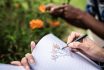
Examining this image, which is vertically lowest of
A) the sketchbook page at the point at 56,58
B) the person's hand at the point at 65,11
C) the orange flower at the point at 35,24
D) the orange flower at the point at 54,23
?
the sketchbook page at the point at 56,58

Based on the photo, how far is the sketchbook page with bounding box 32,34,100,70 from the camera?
66.4 inches

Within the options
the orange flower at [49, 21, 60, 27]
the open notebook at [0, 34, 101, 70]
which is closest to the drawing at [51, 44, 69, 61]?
the open notebook at [0, 34, 101, 70]

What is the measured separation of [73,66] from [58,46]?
0.34ft

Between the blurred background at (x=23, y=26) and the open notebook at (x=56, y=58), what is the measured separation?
0.81 m

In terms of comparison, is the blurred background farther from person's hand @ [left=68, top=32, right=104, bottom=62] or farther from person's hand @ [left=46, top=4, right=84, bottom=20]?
person's hand @ [left=68, top=32, right=104, bottom=62]

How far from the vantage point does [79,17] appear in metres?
2.94

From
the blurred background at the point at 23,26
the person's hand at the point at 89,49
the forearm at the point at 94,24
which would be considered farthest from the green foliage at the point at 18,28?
the person's hand at the point at 89,49

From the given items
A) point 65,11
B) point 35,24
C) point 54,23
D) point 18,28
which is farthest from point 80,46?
point 54,23

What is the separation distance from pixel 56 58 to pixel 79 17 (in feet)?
4.19

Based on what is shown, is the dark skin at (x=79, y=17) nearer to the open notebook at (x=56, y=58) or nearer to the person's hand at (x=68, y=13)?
the person's hand at (x=68, y=13)

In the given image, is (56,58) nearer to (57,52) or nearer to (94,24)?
(57,52)

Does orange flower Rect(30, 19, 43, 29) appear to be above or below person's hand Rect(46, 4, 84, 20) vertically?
above

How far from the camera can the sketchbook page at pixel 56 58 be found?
1688mm

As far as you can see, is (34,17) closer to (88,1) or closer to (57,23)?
(57,23)
